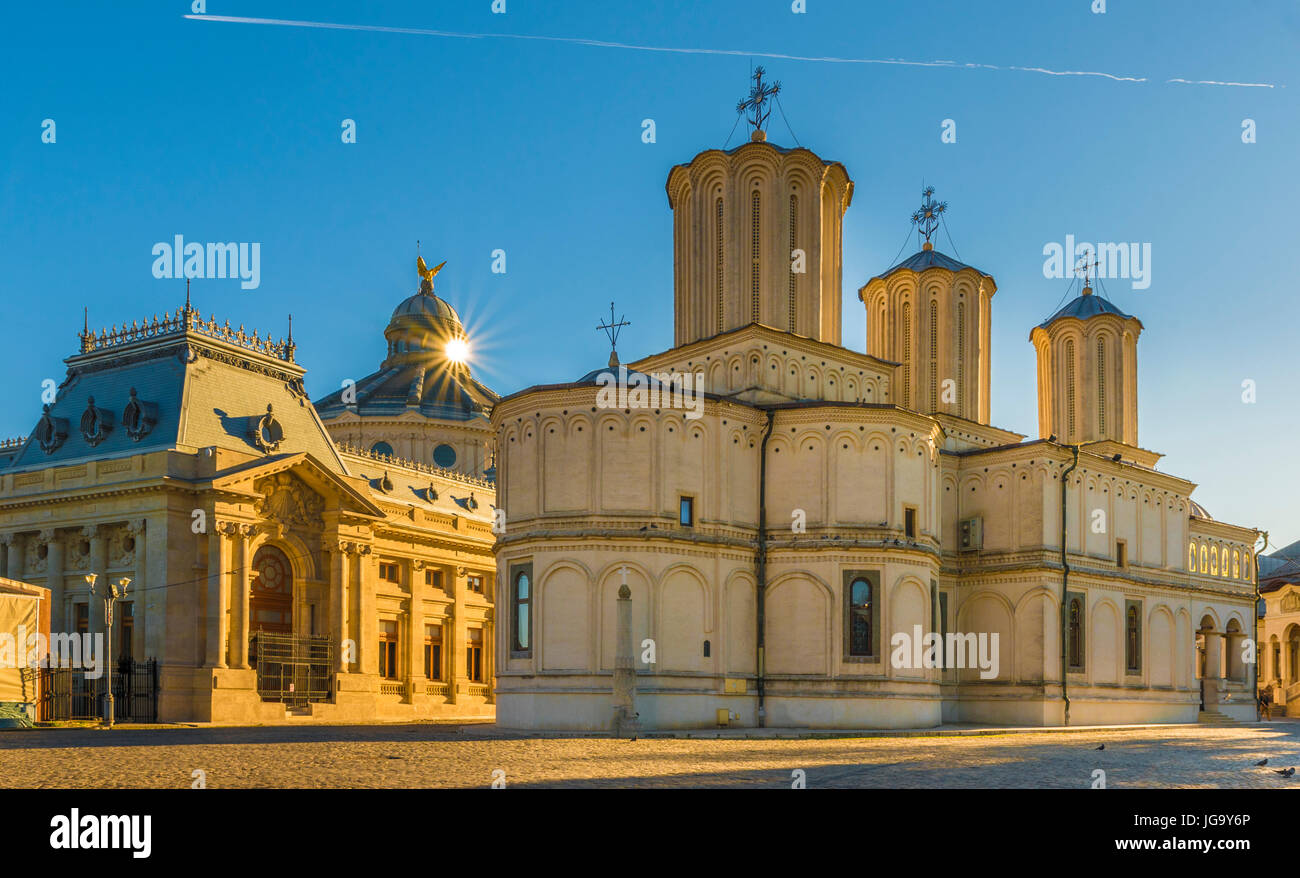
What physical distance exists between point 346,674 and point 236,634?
682 centimetres

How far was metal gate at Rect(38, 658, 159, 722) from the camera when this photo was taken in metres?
49.1

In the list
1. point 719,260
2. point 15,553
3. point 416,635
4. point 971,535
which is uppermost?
point 719,260

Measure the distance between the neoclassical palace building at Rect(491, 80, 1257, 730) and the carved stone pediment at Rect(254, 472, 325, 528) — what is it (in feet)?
50.5

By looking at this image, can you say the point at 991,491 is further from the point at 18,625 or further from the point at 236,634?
the point at 18,625

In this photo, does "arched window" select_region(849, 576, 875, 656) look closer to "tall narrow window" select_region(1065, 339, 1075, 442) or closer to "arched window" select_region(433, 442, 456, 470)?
"tall narrow window" select_region(1065, 339, 1075, 442)

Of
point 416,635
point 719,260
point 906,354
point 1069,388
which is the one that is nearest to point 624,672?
point 719,260

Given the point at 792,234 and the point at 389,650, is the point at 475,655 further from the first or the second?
the point at 792,234

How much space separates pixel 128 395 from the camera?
56.7 m

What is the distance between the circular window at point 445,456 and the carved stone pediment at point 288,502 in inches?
1189

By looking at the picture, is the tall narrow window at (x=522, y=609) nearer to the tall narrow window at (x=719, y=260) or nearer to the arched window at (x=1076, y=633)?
the tall narrow window at (x=719, y=260)

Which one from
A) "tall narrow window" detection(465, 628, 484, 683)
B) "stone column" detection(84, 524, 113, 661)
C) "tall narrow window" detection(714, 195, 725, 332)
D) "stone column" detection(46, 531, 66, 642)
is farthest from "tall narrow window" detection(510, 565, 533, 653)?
"tall narrow window" detection(465, 628, 484, 683)

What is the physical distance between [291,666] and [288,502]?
280 inches

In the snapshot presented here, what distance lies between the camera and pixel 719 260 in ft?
166

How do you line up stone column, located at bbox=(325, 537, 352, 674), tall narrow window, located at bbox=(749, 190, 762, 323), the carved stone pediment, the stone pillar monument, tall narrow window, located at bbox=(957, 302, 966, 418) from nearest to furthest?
1. the stone pillar monument
2. tall narrow window, located at bbox=(749, 190, 762, 323)
3. the carved stone pediment
4. stone column, located at bbox=(325, 537, 352, 674)
5. tall narrow window, located at bbox=(957, 302, 966, 418)
